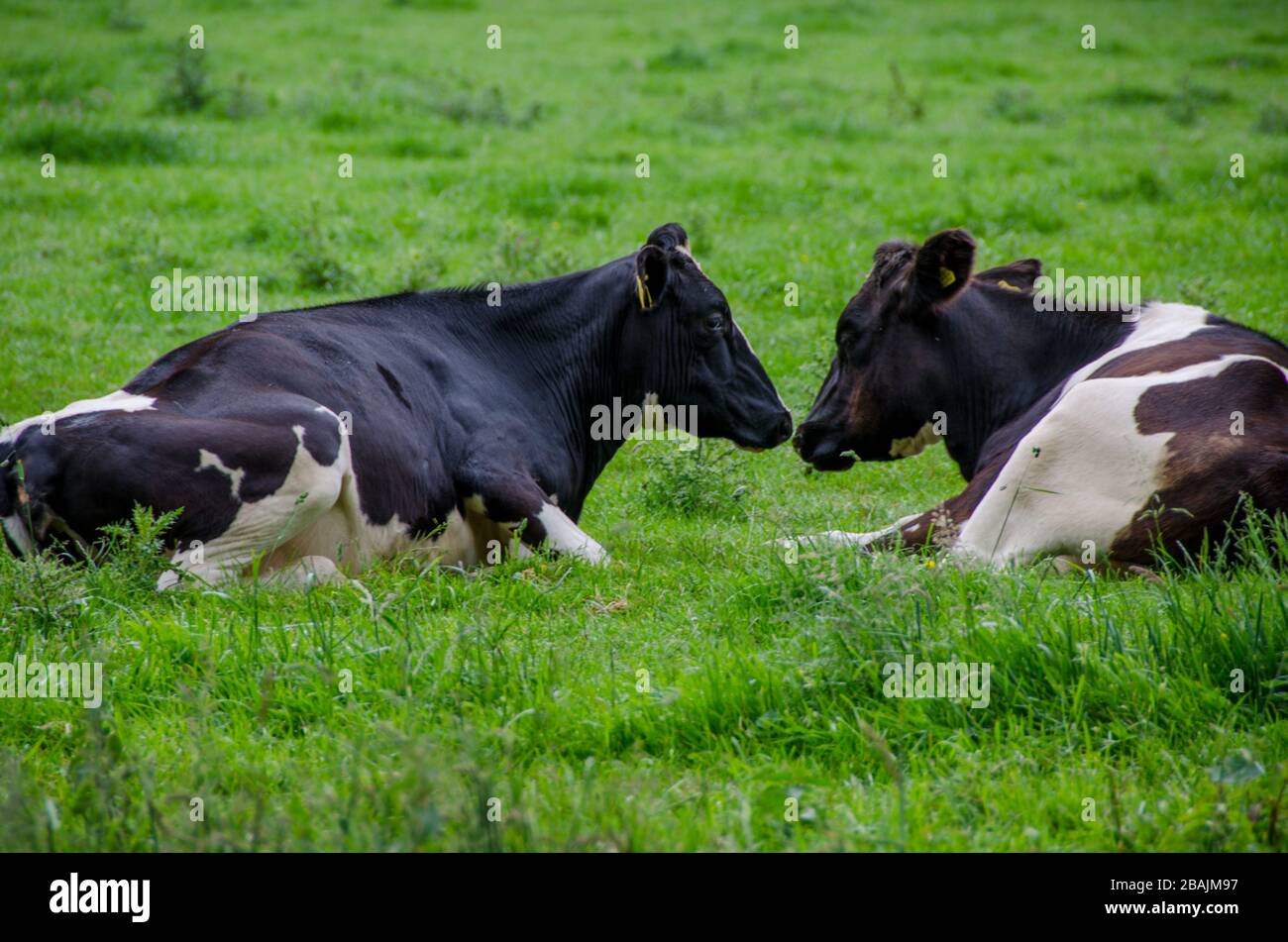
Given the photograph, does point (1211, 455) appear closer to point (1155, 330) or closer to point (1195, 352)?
point (1195, 352)

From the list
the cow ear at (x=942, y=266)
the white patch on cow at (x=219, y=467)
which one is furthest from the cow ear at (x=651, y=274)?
the white patch on cow at (x=219, y=467)

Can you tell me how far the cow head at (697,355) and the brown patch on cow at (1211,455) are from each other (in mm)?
2352

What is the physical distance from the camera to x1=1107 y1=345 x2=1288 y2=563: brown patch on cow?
5562 mm

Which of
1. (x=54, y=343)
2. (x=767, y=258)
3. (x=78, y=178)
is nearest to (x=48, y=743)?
(x=54, y=343)

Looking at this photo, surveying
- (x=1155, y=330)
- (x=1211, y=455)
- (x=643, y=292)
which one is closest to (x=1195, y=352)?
(x=1155, y=330)

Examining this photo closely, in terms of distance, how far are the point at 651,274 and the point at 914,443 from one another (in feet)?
5.40

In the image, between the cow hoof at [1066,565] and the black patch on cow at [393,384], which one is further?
the black patch on cow at [393,384]

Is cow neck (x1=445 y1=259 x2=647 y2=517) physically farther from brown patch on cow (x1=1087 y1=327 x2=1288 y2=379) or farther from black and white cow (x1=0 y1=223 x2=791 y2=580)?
brown patch on cow (x1=1087 y1=327 x2=1288 y2=379)

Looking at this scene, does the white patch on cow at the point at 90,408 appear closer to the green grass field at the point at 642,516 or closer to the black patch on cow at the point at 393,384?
the green grass field at the point at 642,516

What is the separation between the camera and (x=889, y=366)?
24.8ft

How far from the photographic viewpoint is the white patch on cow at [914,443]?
7.73 m

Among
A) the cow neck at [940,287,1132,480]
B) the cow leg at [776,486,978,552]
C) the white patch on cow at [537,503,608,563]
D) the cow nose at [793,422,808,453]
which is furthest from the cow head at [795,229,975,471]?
the white patch on cow at [537,503,608,563]

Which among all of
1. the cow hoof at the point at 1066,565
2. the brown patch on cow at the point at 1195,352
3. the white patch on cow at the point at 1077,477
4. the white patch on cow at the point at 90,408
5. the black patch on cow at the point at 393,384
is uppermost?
the brown patch on cow at the point at 1195,352
